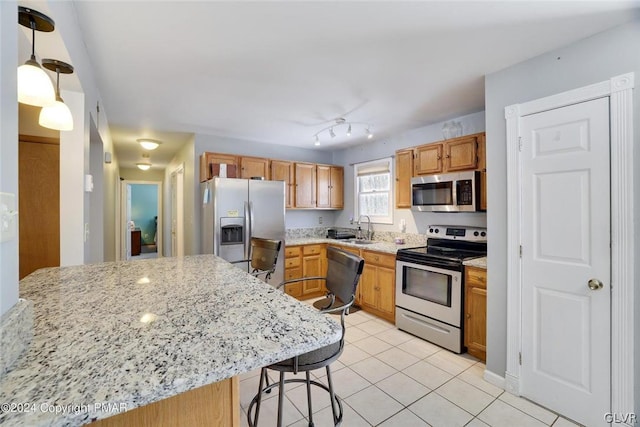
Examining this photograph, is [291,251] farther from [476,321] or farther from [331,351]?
[331,351]

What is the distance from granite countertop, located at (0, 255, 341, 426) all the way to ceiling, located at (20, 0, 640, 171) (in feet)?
4.97

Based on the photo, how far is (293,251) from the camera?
4270 mm

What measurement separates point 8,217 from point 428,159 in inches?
137

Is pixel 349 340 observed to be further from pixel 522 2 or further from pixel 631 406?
pixel 522 2

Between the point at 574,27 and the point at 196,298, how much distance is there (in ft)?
8.52

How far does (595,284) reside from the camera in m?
1.79

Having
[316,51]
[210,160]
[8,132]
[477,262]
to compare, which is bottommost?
[477,262]

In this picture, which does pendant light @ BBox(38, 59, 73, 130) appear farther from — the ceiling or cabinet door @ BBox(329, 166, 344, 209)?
cabinet door @ BBox(329, 166, 344, 209)

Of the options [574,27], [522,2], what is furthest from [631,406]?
[522,2]

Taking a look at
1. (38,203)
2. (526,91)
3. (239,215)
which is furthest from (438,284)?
(38,203)

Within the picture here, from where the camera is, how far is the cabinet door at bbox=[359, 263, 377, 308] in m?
3.74

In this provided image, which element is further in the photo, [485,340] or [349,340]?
[349,340]

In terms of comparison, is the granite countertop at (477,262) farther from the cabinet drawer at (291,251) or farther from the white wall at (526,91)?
the cabinet drawer at (291,251)

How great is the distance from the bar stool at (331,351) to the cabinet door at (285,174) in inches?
107
